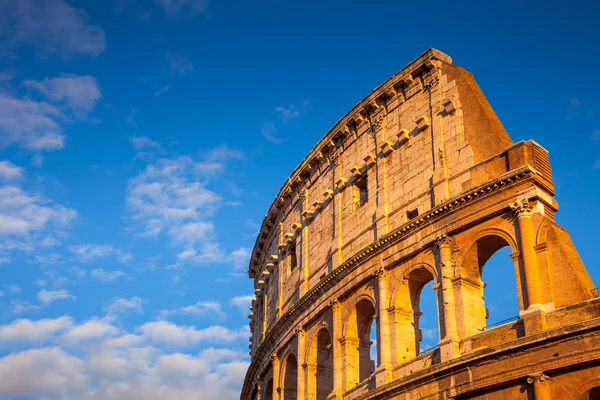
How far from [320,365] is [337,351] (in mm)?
2652

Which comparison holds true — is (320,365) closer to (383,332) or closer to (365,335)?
(365,335)

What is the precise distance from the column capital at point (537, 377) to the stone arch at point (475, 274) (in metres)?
2.99

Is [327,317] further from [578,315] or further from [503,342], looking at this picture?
[578,315]

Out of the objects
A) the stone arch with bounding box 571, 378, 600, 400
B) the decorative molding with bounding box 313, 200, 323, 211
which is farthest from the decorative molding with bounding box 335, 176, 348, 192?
the stone arch with bounding box 571, 378, 600, 400

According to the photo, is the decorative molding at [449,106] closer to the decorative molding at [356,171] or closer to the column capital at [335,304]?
the decorative molding at [356,171]

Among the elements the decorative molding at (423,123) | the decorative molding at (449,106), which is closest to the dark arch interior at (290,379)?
the decorative molding at (423,123)

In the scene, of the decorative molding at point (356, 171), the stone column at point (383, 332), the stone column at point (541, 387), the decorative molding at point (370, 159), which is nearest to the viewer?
the stone column at point (541, 387)

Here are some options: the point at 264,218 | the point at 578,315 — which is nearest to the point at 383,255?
the point at 578,315

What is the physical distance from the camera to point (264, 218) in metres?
41.8

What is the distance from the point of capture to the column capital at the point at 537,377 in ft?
71.7

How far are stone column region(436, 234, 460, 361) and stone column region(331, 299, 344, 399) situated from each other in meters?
5.38

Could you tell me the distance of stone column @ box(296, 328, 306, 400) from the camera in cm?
3203

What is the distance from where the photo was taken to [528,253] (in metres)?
23.9

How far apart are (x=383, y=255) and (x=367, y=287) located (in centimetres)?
148
